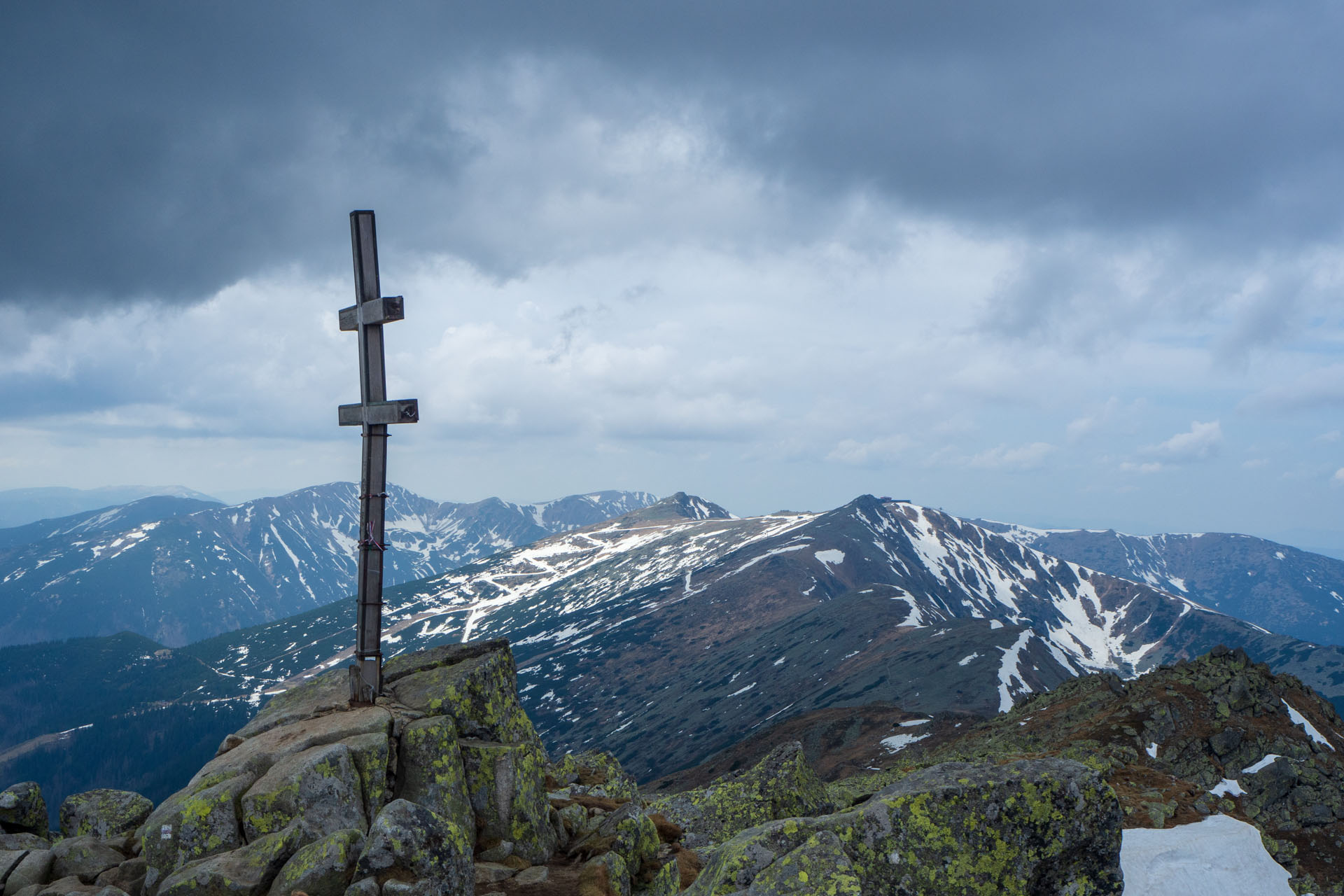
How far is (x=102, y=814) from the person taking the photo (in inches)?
794

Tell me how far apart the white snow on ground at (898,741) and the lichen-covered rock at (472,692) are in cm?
7827

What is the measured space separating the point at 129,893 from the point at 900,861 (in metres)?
14.3

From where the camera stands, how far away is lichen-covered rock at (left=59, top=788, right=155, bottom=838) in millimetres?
19703

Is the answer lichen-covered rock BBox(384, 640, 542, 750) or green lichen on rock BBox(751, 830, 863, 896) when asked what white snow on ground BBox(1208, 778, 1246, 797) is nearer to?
lichen-covered rock BBox(384, 640, 542, 750)

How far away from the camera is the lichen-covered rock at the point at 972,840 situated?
33.7ft

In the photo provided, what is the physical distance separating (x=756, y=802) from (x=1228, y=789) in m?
35.1

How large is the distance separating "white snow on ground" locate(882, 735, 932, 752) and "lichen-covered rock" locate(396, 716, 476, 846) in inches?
3187

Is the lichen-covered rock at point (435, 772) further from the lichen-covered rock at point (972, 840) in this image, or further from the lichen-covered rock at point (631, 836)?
the lichen-covered rock at point (972, 840)

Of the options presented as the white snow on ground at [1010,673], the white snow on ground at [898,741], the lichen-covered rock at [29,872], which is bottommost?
the white snow on ground at [1010,673]

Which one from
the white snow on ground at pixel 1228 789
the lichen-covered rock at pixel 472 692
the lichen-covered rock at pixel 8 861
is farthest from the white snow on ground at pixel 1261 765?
the lichen-covered rock at pixel 8 861

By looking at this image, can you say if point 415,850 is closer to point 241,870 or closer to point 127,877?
point 241,870

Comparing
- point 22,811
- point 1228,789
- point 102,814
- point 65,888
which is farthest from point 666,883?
point 1228,789

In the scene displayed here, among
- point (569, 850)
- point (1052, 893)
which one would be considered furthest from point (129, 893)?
point (1052, 893)

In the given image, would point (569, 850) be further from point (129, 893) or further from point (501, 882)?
point (129, 893)
